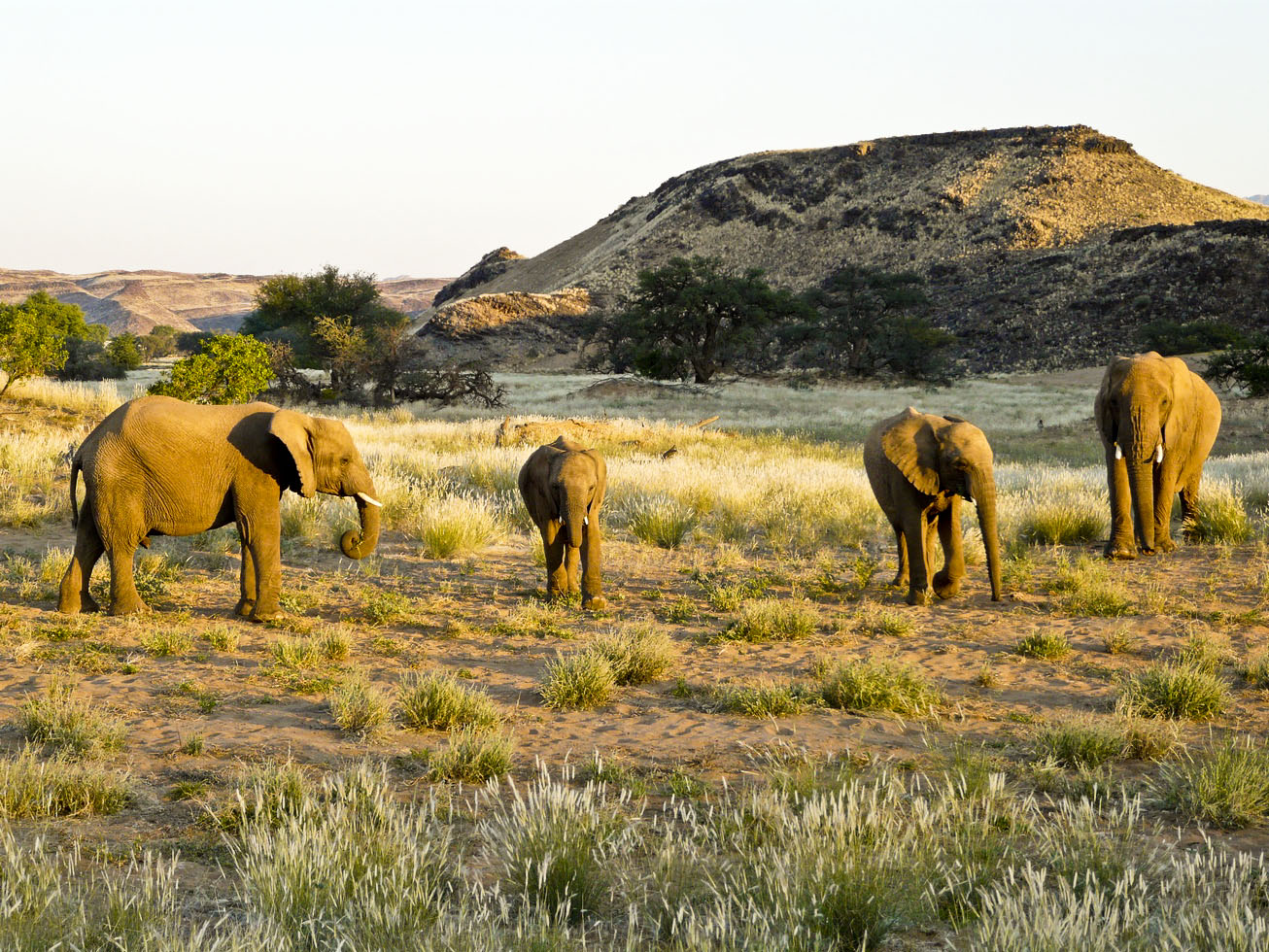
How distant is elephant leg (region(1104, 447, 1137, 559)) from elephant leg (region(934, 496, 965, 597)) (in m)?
2.64

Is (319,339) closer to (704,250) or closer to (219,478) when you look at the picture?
(219,478)

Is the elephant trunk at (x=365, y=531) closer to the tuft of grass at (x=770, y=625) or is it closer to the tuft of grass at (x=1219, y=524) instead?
the tuft of grass at (x=770, y=625)

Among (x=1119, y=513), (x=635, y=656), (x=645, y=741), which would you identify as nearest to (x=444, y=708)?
(x=645, y=741)

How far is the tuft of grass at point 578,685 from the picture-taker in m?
6.76

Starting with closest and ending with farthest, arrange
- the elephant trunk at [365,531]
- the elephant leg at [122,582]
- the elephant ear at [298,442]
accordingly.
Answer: the elephant leg at [122,582] < the elephant ear at [298,442] < the elephant trunk at [365,531]

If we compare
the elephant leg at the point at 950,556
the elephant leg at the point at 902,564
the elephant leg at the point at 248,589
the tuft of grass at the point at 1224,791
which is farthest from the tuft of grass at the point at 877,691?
the elephant leg at the point at 248,589

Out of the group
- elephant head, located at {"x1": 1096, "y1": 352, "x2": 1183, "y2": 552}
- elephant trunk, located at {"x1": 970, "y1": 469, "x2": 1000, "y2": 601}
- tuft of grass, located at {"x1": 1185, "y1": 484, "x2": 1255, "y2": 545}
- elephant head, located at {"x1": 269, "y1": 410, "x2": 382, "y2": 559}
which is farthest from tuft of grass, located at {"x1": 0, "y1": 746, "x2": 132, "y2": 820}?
tuft of grass, located at {"x1": 1185, "y1": 484, "x2": 1255, "y2": 545}

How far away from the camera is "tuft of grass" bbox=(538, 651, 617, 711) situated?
6762 mm

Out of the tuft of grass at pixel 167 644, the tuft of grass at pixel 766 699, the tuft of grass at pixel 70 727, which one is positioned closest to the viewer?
the tuft of grass at pixel 70 727

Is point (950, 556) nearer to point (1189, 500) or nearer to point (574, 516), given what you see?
point (574, 516)

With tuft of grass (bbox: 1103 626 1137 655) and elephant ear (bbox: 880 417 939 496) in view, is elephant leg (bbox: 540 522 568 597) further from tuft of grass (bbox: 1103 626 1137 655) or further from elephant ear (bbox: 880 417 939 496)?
tuft of grass (bbox: 1103 626 1137 655)

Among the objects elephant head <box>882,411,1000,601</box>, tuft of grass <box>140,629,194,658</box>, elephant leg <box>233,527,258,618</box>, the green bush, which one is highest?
the green bush

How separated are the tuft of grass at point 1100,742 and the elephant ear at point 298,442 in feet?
19.3

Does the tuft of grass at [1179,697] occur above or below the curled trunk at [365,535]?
below
